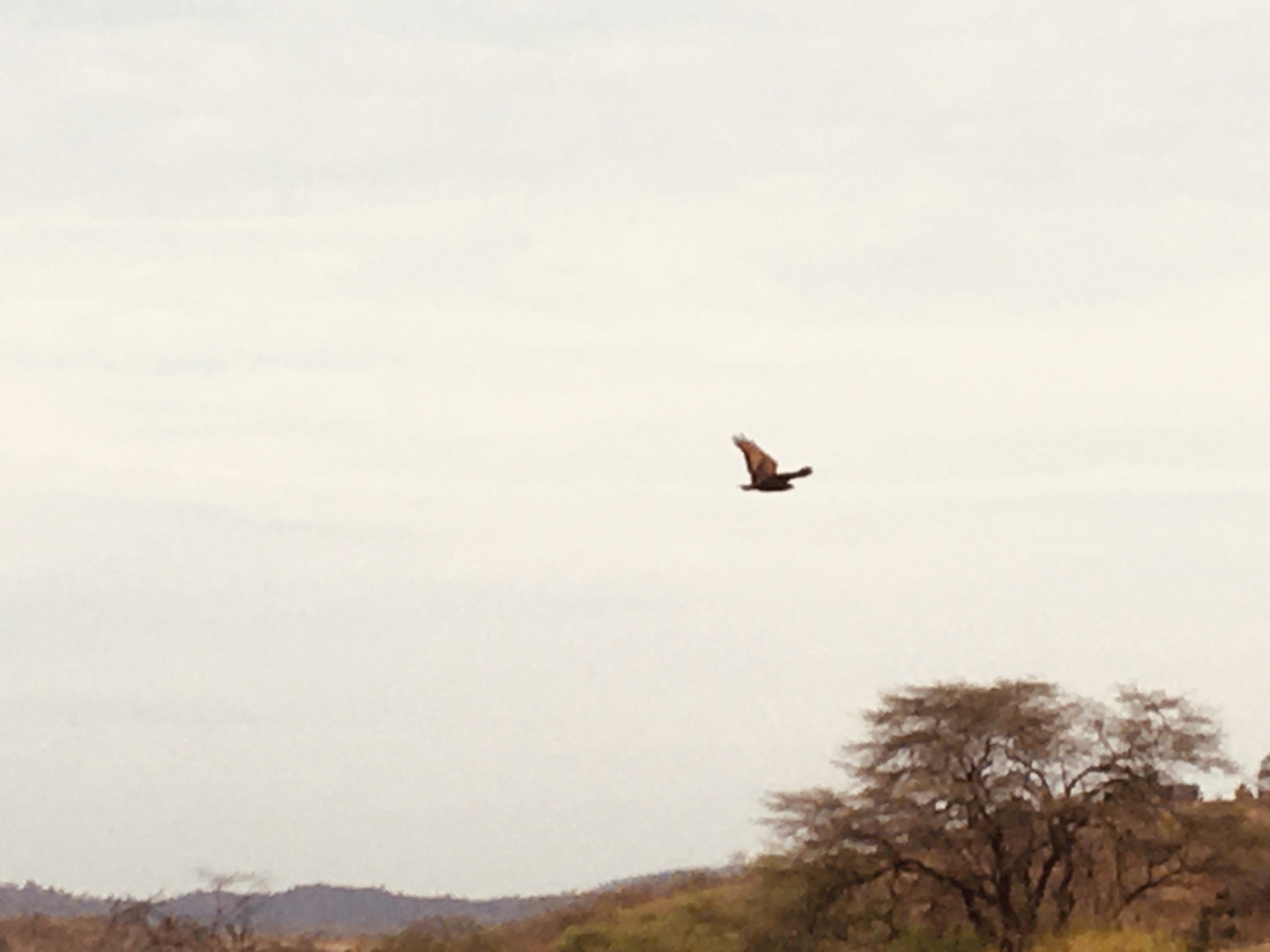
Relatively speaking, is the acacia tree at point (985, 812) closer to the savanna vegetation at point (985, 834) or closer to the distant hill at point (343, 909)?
the savanna vegetation at point (985, 834)

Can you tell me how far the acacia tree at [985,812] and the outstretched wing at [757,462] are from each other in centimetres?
2016

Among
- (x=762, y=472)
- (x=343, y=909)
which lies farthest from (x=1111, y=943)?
(x=343, y=909)

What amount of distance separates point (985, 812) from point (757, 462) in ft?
67.9

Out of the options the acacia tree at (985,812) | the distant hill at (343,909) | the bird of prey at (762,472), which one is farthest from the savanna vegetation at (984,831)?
the distant hill at (343,909)

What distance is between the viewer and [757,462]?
21531 millimetres

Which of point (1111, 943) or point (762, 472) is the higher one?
point (762, 472)

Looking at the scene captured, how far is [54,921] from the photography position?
87.6 metres

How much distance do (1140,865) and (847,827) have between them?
7.40 m

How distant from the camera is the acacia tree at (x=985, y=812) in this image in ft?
131

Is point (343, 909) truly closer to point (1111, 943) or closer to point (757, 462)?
point (1111, 943)

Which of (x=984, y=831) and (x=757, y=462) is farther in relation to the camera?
(x=984, y=831)

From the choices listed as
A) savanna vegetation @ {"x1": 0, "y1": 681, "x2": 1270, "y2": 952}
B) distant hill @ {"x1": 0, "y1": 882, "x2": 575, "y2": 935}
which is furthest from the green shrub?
distant hill @ {"x1": 0, "y1": 882, "x2": 575, "y2": 935}

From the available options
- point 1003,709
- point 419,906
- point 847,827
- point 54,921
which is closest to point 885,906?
point 847,827

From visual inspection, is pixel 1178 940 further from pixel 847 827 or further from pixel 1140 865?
pixel 847 827
